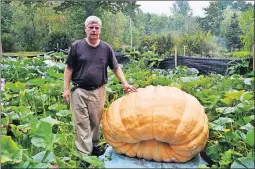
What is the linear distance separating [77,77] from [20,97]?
3.68 ft

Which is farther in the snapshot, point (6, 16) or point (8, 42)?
point (8, 42)

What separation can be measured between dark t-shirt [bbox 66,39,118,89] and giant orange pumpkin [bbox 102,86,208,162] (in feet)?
0.87

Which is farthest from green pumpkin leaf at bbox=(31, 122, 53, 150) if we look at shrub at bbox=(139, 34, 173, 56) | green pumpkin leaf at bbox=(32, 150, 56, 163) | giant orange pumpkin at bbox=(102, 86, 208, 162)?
shrub at bbox=(139, 34, 173, 56)

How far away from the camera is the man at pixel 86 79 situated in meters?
2.33

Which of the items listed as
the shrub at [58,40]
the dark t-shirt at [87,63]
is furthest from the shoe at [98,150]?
the shrub at [58,40]

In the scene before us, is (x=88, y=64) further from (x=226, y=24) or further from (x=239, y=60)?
(x=226, y=24)

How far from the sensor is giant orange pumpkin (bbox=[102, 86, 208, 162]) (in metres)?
1.97

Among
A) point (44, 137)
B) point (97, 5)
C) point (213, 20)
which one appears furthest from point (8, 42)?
point (213, 20)

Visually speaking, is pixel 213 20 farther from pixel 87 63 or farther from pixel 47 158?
pixel 47 158

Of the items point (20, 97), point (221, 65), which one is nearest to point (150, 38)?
point (221, 65)

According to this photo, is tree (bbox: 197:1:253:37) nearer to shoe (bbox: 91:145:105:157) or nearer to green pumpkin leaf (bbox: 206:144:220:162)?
shoe (bbox: 91:145:105:157)

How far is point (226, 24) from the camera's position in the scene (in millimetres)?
11977

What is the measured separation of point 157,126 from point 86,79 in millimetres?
603

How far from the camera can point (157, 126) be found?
196cm
